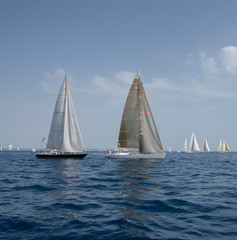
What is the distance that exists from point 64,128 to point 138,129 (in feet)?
49.1

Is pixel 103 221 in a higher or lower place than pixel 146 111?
lower

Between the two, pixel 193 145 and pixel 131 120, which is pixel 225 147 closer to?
pixel 193 145

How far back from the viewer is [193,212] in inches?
351

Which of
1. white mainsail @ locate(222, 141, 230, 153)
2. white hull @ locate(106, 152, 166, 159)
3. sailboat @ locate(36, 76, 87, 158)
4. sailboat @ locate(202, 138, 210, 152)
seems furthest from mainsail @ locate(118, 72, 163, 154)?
sailboat @ locate(202, 138, 210, 152)

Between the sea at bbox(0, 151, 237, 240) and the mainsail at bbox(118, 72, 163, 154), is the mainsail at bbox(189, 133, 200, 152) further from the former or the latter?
the sea at bbox(0, 151, 237, 240)

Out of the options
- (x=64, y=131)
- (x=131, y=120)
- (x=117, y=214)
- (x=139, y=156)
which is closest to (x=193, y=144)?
(x=131, y=120)

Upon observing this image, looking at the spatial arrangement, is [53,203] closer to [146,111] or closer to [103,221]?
[103,221]

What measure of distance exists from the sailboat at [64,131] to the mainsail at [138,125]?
361 inches

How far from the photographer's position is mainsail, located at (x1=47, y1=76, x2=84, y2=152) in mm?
44000

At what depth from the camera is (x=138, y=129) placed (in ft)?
144

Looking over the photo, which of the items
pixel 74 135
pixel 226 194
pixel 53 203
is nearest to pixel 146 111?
pixel 74 135

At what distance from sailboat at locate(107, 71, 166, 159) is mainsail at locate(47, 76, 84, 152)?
26.6 feet

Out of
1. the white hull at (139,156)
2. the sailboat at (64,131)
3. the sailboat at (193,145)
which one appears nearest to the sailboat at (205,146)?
the sailboat at (193,145)

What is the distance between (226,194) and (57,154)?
118 ft
